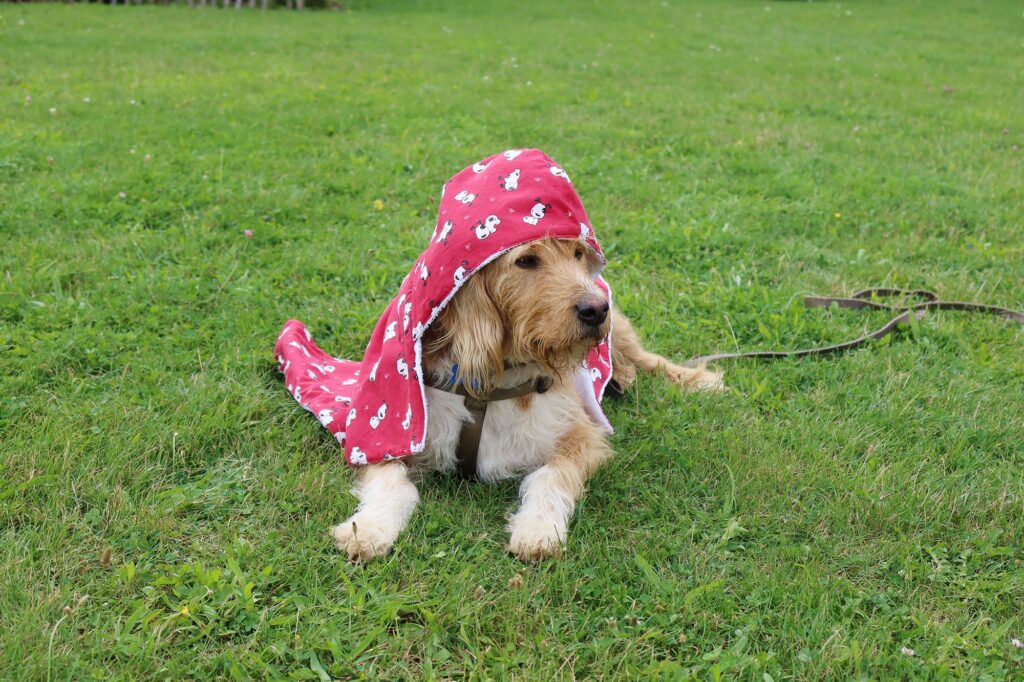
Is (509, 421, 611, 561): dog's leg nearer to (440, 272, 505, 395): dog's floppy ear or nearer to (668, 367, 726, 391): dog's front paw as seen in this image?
(440, 272, 505, 395): dog's floppy ear

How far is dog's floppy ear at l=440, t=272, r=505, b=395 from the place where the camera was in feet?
10.8

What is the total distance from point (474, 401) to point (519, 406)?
0.23 m

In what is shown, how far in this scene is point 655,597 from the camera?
9.48 ft

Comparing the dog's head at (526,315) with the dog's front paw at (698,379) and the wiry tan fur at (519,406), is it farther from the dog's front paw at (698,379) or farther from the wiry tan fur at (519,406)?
the dog's front paw at (698,379)

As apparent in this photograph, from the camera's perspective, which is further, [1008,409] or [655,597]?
[1008,409]

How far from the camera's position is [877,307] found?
208 inches

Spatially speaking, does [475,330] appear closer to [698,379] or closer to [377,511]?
[377,511]

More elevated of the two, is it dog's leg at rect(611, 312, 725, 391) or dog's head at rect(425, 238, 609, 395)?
dog's head at rect(425, 238, 609, 395)

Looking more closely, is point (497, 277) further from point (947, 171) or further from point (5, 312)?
point (947, 171)

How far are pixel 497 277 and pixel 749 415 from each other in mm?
1650

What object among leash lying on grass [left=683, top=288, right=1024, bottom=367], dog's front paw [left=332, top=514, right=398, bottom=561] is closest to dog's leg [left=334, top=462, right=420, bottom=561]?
dog's front paw [left=332, top=514, right=398, bottom=561]

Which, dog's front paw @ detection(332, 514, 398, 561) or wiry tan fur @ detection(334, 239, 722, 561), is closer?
dog's front paw @ detection(332, 514, 398, 561)

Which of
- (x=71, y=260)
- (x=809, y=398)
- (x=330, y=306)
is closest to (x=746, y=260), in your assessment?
(x=809, y=398)

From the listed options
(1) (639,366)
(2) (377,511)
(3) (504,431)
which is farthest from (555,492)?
(1) (639,366)
